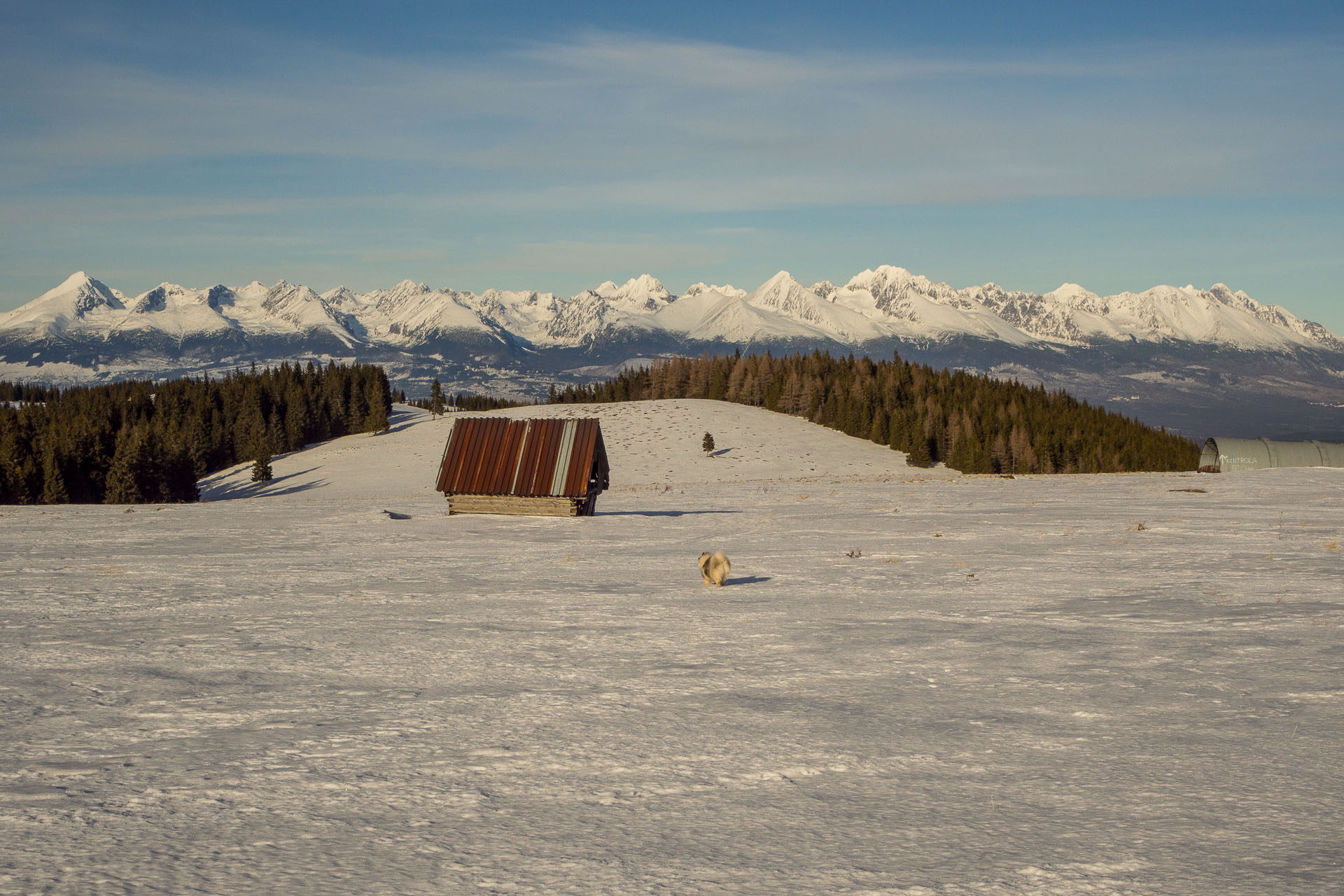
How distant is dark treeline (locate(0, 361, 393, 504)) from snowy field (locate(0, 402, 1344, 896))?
69622 millimetres

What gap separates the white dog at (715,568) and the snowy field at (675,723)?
0.43m

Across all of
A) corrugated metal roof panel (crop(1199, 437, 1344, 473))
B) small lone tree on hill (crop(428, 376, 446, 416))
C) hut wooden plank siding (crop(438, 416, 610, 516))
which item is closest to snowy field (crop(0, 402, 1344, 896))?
hut wooden plank siding (crop(438, 416, 610, 516))

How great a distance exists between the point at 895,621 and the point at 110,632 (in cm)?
1185

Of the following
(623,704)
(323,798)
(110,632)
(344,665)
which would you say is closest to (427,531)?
(110,632)

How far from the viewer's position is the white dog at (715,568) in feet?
61.8

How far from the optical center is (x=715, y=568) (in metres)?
18.9

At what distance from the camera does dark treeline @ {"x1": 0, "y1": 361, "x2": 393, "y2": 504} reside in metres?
83.2

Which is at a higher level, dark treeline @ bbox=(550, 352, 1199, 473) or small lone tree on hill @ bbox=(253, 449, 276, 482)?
dark treeline @ bbox=(550, 352, 1199, 473)

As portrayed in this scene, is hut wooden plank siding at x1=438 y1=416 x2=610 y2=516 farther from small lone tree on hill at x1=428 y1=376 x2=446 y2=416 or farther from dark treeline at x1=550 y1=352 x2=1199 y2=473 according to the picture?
small lone tree on hill at x1=428 y1=376 x2=446 y2=416

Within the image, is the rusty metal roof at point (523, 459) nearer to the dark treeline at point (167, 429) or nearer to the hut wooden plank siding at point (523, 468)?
the hut wooden plank siding at point (523, 468)

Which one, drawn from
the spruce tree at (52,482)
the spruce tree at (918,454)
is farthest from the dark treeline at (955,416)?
the spruce tree at (52,482)

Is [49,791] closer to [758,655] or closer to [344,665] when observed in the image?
[344,665]

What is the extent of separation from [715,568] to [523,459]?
16550 mm

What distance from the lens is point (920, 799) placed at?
26.5 ft
